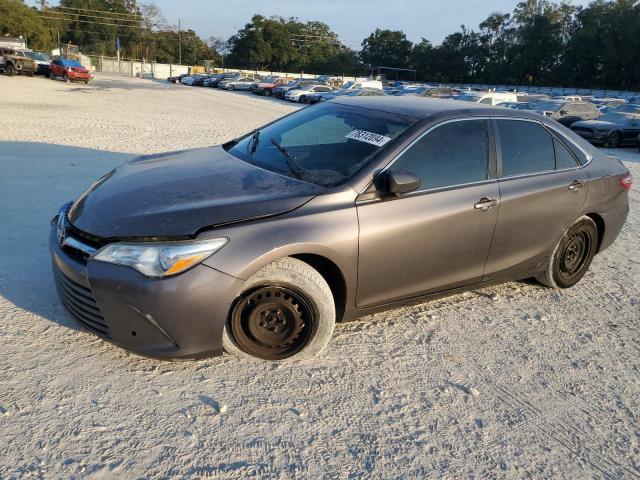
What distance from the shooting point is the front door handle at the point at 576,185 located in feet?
13.9

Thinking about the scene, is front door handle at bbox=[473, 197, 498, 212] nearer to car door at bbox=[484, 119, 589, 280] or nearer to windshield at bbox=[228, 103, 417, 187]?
car door at bbox=[484, 119, 589, 280]

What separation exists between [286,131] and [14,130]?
9.56 metres

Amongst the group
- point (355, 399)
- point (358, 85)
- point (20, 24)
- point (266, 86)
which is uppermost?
point (20, 24)

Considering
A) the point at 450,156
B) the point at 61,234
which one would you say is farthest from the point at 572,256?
the point at 61,234

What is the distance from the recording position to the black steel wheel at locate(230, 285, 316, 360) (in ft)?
9.75

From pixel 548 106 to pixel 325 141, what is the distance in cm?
1969

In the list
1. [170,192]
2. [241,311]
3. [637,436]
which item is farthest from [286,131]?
[637,436]

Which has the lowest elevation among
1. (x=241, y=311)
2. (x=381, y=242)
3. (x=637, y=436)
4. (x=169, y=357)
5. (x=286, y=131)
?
(x=637, y=436)

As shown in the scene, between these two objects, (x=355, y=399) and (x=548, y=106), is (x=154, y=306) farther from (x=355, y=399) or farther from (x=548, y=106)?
(x=548, y=106)

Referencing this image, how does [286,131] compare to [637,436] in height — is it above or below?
above

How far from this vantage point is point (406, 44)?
109 m

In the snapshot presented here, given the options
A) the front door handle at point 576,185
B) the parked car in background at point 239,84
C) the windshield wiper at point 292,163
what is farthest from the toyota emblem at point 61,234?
the parked car in background at point 239,84

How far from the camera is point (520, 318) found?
13.1ft

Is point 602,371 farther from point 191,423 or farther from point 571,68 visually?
point 571,68
